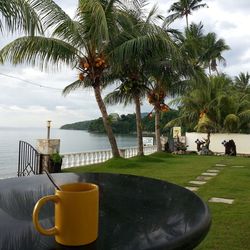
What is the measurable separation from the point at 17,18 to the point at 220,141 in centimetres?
1360

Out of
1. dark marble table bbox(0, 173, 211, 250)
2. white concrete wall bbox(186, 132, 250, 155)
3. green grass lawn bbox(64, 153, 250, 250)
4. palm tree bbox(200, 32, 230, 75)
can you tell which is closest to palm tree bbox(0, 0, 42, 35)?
dark marble table bbox(0, 173, 211, 250)

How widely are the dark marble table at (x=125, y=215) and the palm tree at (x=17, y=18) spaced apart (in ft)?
10.1

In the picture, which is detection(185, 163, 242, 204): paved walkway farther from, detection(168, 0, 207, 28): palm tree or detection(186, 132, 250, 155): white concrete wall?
detection(168, 0, 207, 28): palm tree

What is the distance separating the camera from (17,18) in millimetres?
4430

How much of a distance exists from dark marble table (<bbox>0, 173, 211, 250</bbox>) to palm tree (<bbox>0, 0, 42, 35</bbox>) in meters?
3.07

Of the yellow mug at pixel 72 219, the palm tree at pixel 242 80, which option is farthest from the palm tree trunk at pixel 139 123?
the palm tree at pixel 242 80

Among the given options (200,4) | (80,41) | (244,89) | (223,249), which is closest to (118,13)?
(80,41)

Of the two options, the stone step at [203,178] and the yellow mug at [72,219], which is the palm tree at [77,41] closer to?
the stone step at [203,178]

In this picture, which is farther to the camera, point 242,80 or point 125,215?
point 242,80

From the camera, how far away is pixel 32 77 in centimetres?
1080

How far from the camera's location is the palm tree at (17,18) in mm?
4160

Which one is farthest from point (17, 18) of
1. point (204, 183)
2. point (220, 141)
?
point (220, 141)

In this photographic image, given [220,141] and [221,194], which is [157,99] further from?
[221,194]

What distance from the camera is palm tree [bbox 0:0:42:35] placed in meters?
4.16
